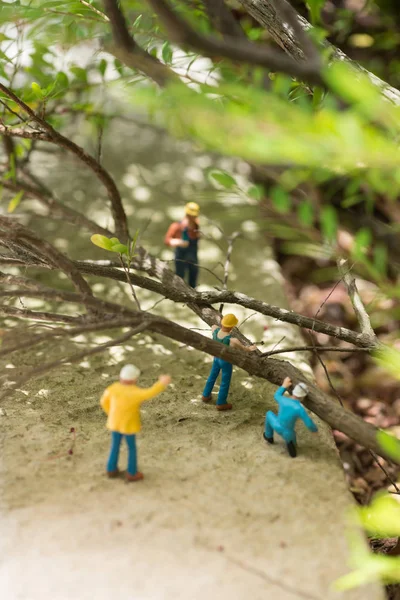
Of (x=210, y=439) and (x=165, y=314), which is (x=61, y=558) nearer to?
Answer: (x=210, y=439)

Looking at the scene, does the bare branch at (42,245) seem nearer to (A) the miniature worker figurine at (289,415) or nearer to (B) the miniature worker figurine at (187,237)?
(A) the miniature worker figurine at (289,415)

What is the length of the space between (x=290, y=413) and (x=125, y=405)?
758 millimetres

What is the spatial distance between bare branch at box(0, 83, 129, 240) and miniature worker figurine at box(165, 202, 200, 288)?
1.07 feet

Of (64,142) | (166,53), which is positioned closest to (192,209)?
(64,142)

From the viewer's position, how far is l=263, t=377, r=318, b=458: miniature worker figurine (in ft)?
8.98

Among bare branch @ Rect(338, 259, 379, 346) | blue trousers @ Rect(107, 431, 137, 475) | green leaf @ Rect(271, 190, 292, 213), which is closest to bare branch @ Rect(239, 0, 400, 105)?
bare branch @ Rect(338, 259, 379, 346)

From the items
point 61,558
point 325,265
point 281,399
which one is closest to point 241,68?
point 281,399

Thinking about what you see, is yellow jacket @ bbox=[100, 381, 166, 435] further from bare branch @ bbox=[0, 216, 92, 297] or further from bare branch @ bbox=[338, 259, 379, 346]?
bare branch @ bbox=[338, 259, 379, 346]

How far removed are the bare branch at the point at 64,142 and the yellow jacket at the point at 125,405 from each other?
1.61 meters

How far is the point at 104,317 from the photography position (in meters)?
2.80

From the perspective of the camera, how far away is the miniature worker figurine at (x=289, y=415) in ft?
8.98

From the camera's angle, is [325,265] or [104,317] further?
[325,265]

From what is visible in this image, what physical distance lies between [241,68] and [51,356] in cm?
203

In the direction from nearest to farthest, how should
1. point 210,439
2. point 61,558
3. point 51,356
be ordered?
point 61,558
point 210,439
point 51,356
